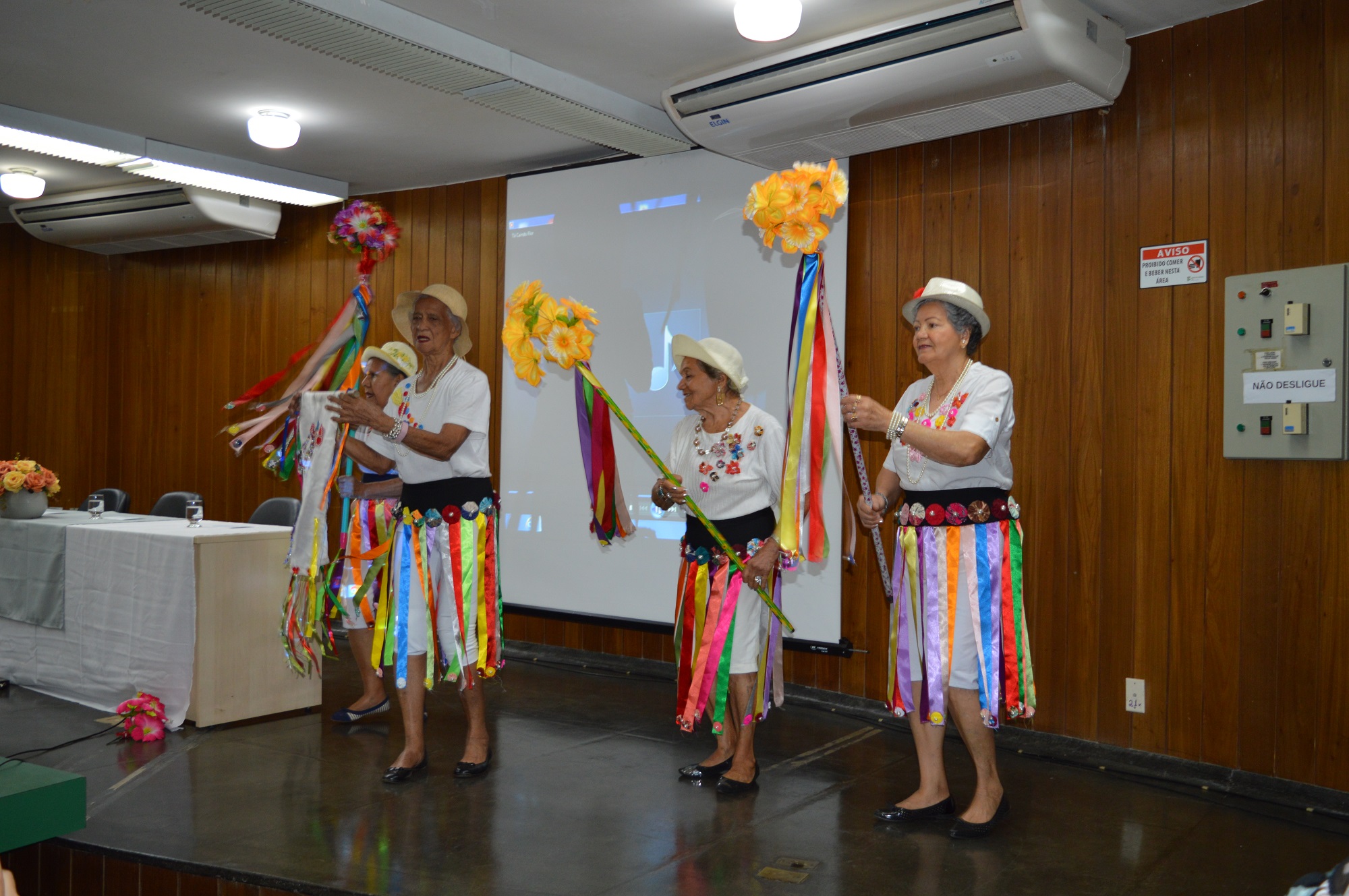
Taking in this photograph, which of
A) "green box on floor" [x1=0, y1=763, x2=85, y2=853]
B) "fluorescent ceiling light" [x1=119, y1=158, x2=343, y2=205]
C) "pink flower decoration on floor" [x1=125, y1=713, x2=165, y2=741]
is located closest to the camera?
"green box on floor" [x1=0, y1=763, x2=85, y2=853]

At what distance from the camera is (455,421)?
3588mm

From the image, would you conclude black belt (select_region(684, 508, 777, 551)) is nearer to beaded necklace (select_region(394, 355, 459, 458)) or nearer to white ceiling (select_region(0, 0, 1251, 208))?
beaded necklace (select_region(394, 355, 459, 458))

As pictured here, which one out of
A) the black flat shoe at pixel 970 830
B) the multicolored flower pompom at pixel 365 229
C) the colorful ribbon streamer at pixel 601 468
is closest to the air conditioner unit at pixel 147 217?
the multicolored flower pompom at pixel 365 229

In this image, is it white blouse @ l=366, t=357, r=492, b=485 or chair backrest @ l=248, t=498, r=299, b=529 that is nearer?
white blouse @ l=366, t=357, r=492, b=485

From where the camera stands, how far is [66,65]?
4738 millimetres

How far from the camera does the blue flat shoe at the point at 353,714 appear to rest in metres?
4.54

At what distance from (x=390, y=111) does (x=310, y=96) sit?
388 mm

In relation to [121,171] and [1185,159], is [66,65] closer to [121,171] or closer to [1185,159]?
[121,171]

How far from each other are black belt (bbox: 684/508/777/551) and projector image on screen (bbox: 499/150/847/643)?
4.68 ft

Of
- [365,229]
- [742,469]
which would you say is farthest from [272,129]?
[742,469]

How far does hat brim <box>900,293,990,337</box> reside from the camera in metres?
3.16

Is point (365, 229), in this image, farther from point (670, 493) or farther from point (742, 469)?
point (742, 469)

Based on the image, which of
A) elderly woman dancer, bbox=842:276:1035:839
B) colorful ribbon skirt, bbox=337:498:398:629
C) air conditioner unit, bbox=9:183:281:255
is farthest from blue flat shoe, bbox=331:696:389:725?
air conditioner unit, bbox=9:183:281:255

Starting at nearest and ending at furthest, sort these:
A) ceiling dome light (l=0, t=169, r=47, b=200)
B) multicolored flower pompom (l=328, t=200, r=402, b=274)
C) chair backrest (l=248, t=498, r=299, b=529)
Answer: chair backrest (l=248, t=498, r=299, b=529), multicolored flower pompom (l=328, t=200, r=402, b=274), ceiling dome light (l=0, t=169, r=47, b=200)
